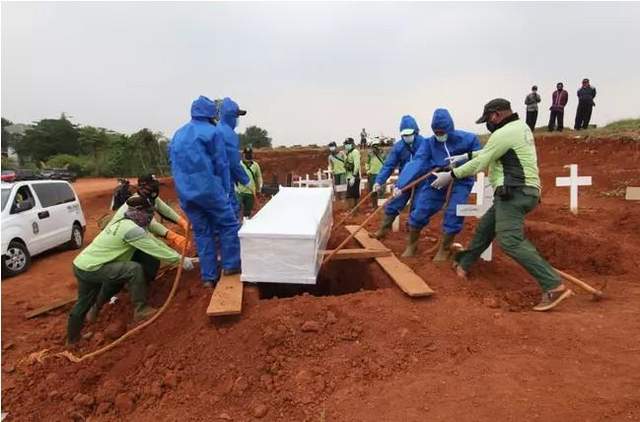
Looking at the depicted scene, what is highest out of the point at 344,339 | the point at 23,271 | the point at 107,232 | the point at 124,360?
the point at 107,232

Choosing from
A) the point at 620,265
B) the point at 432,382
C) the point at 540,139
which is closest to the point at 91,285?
the point at 432,382

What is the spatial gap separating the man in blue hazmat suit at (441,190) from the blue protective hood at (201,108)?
94.4 inches

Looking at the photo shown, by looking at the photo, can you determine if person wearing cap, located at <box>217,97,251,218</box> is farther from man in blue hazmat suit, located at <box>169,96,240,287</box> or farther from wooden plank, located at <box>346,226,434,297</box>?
wooden plank, located at <box>346,226,434,297</box>

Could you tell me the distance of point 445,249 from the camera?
5922mm

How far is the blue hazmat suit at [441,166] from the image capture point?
576 centimetres

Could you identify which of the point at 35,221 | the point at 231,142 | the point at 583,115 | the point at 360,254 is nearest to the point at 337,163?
the point at 35,221

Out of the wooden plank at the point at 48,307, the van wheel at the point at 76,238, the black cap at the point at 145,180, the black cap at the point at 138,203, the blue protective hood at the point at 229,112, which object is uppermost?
the blue protective hood at the point at 229,112

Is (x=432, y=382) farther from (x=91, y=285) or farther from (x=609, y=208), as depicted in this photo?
(x=609, y=208)

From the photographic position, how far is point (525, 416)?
2.76 metres

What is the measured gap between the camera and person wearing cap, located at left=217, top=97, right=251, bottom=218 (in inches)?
216

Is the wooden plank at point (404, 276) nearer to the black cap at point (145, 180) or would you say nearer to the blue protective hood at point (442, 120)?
the blue protective hood at point (442, 120)

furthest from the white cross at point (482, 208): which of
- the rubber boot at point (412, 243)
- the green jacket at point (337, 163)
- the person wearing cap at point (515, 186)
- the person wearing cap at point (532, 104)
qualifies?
the person wearing cap at point (532, 104)

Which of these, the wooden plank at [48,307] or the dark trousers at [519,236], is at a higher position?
the dark trousers at [519,236]

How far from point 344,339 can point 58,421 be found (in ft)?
7.29
